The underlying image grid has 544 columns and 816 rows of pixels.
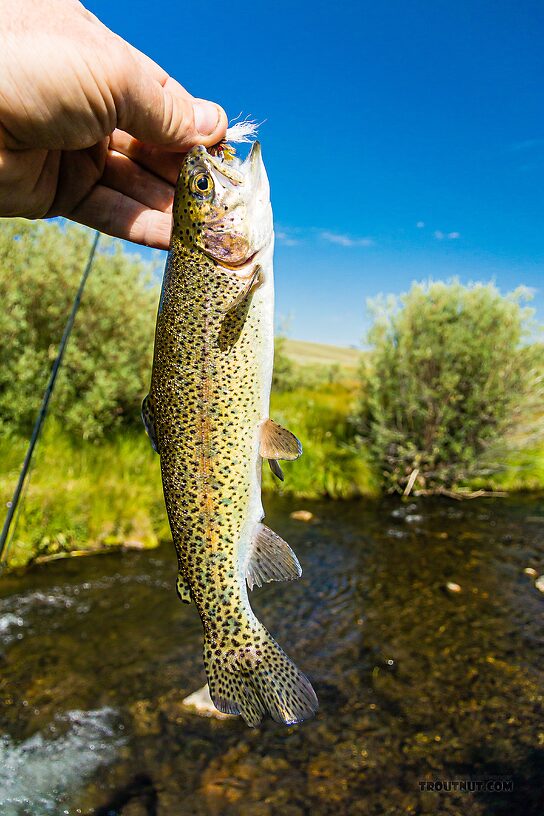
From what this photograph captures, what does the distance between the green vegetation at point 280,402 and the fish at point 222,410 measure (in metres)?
7.78

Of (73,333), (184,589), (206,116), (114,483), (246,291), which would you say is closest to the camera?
(246,291)

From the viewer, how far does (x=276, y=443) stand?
2486 mm

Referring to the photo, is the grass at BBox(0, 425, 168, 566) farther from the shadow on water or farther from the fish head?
the fish head

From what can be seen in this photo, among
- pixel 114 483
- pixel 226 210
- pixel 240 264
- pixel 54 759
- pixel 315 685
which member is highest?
pixel 226 210

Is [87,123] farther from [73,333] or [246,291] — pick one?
[73,333]

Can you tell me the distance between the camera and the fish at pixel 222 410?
2.42 metres

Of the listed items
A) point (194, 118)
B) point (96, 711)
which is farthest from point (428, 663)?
point (194, 118)

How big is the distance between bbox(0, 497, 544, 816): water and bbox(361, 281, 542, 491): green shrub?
3.91m

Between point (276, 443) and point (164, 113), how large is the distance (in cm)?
155

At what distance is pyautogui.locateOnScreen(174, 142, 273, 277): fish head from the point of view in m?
2.44

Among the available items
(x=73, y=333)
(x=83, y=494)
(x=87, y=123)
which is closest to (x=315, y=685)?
(x=83, y=494)

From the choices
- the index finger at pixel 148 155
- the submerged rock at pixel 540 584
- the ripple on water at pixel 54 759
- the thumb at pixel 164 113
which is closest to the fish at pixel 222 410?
the thumb at pixel 164 113

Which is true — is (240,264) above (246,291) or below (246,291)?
above

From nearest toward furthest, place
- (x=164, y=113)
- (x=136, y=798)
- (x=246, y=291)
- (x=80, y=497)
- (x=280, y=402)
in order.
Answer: (x=246, y=291), (x=164, y=113), (x=136, y=798), (x=80, y=497), (x=280, y=402)
